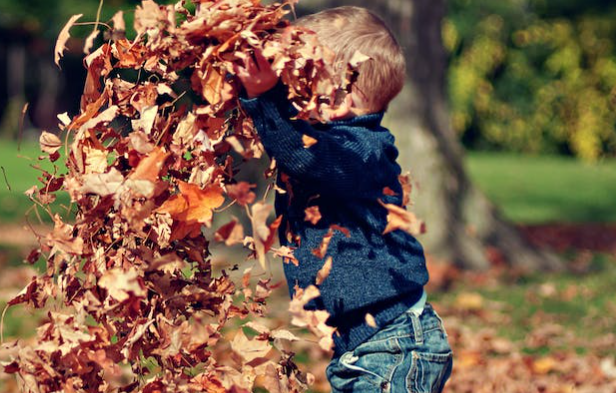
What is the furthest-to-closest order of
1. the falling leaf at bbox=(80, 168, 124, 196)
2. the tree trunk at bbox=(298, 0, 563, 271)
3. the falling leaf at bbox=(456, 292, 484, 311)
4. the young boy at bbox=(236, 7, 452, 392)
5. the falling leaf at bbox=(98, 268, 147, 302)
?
the tree trunk at bbox=(298, 0, 563, 271) → the falling leaf at bbox=(456, 292, 484, 311) → the young boy at bbox=(236, 7, 452, 392) → the falling leaf at bbox=(80, 168, 124, 196) → the falling leaf at bbox=(98, 268, 147, 302)

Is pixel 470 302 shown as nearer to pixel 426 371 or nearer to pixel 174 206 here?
pixel 426 371

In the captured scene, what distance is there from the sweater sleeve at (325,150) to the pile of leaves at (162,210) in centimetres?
5

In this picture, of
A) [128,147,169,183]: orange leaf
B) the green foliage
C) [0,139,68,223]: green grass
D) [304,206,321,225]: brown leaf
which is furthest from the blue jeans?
the green foliage

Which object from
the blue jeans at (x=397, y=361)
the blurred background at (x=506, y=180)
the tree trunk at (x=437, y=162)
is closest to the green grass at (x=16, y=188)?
the blurred background at (x=506, y=180)

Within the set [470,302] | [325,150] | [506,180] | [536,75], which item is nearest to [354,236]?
[325,150]

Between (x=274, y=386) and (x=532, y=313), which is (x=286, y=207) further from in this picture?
(x=532, y=313)

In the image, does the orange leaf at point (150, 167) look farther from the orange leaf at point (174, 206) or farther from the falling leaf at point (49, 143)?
the falling leaf at point (49, 143)

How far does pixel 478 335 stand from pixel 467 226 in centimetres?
236

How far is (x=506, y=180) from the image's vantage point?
654 inches

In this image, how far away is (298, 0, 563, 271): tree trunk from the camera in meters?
7.39

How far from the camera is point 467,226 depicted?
7.72 meters

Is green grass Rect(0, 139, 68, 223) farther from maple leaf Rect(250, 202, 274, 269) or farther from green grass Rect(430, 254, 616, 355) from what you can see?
maple leaf Rect(250, 202, 274, 269)

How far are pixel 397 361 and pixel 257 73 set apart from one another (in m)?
0.95

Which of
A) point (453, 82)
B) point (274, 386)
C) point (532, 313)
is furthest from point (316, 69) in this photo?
point (453, 82)
